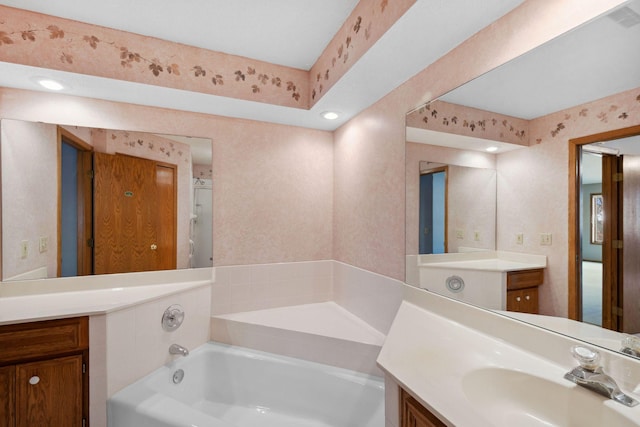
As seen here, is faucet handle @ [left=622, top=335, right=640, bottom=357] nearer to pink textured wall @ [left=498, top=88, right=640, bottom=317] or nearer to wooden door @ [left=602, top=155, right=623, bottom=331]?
wooden door @ [left=602, top=155, right=623, bottom=331]

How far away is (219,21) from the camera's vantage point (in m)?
1.64

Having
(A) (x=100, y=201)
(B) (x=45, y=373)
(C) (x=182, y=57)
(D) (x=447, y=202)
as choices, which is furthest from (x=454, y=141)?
(B) (x=45, y=373)

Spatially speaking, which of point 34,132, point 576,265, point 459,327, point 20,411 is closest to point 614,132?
point 576,265

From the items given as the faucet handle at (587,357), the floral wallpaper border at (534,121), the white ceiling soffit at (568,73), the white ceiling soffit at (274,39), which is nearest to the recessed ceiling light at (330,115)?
the white ceiling soffit at (274,39)

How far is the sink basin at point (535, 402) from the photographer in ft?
2.36

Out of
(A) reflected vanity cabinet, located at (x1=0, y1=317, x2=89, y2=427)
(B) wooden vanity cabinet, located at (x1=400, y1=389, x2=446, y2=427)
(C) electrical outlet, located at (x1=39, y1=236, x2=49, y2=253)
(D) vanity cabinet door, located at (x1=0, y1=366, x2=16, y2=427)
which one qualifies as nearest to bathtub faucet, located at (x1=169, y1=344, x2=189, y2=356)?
(A) reflected vanity cabinet, located at (x1=0, y1=317, x2=89, y2=427)

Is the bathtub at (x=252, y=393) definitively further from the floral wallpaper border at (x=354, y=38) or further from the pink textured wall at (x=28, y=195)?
the floral wallpaper border at (x=354, y=38)

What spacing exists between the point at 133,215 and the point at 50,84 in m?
0.89

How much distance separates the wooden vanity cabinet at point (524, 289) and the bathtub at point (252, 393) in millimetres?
956

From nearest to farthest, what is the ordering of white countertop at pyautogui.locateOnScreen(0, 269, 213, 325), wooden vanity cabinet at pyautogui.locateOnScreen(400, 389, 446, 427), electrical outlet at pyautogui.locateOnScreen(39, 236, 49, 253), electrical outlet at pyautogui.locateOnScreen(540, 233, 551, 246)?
wooden vanity cabinet at pyautogui.locateOnScreen(400, 389, 446, 427) → electrical outlet at pyautogui.locateOnScreen(540, 233, 551, 246) → white countertop at pyautogui.locateOnScreen(0, 269, 213, 325) → electrical outlet at pyautogui.locateOnScreen(39, 236, 49, 253)

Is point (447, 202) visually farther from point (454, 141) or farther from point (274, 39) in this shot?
point (274, 39)

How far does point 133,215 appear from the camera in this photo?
206 centimetres

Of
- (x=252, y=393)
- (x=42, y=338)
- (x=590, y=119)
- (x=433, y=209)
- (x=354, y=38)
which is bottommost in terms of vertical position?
(x=252, y=393)

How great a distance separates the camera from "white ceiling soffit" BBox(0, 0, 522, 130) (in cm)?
117
